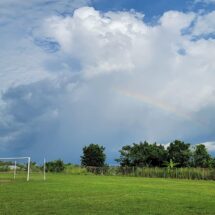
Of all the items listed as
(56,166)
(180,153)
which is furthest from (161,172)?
(56,166)

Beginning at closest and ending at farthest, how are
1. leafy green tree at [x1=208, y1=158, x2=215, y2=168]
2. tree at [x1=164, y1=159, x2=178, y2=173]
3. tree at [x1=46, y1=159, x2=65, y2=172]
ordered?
tree at [x1=164, y1=159, x2=178, y2=173] → leafy green tree at [x1=208, y1=158, x2=215, y2=168] → tree at [x1=46, y1=159, x2=65, y2=172]

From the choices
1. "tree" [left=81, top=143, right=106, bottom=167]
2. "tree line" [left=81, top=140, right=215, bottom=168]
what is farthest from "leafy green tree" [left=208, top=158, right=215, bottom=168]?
"tree" [left=81, top=143, right=106, bottom=167]

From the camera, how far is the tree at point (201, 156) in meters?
71.8

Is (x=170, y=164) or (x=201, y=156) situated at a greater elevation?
(x=201, y=156)

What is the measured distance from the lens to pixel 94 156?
86562 millimetres

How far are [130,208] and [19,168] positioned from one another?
54.8 metres

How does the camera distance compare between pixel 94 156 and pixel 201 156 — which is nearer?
pixel 201 156

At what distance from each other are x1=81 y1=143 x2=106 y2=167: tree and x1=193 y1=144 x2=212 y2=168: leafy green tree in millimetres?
19769

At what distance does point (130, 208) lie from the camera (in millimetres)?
16828

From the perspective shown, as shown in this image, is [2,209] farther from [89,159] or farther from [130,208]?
[89,159]

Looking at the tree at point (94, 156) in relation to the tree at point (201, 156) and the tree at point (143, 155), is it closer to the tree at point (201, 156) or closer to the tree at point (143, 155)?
the tree at point (143, 155)

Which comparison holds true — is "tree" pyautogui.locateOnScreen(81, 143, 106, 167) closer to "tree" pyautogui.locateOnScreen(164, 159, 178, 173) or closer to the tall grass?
the tall grass

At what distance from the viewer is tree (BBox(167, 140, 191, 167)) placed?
73.9 metres

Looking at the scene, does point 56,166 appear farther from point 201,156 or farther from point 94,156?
point 201,156
